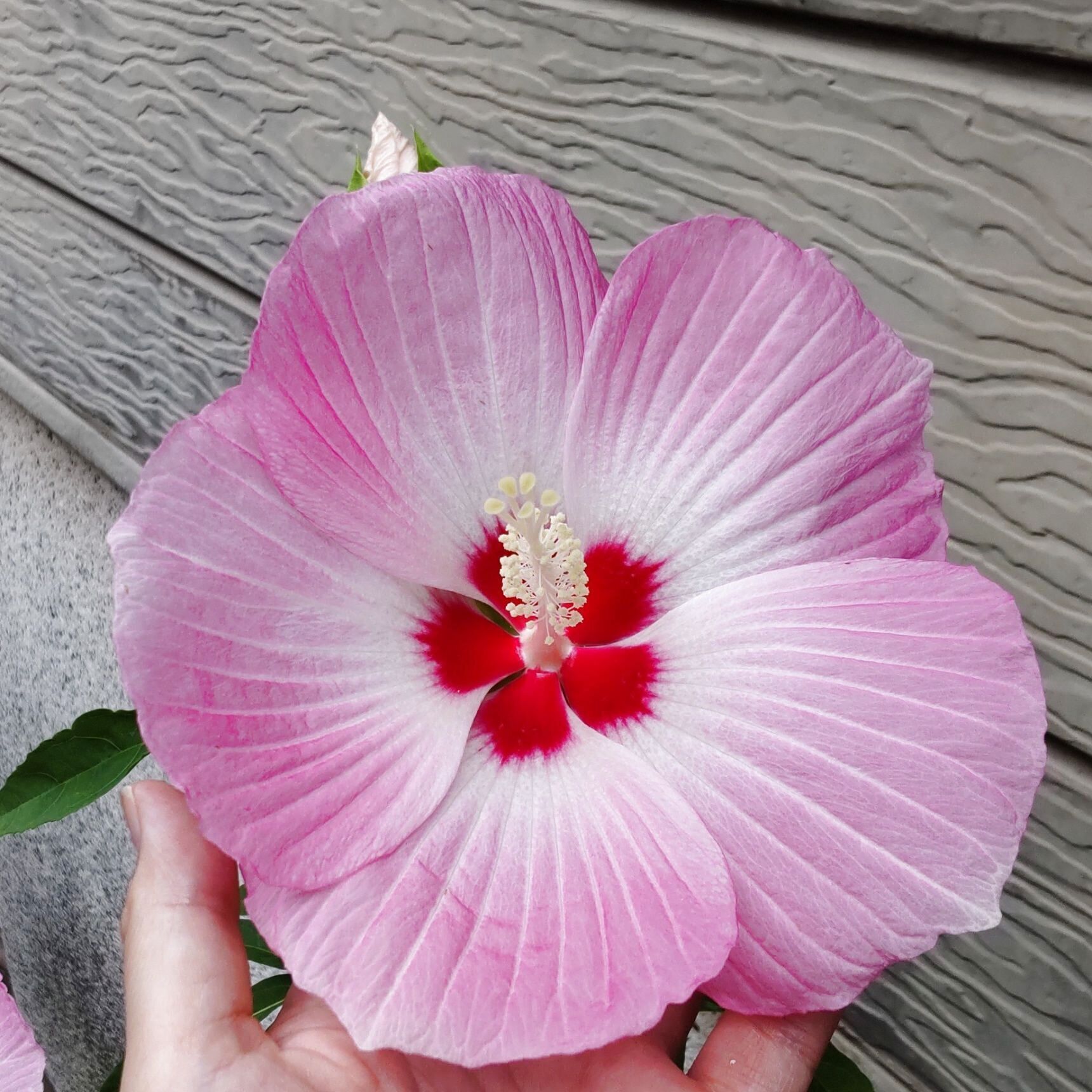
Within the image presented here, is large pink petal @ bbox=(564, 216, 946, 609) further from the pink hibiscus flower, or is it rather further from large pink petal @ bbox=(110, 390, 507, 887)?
large pink petal @ bbox=(110, 390, 507, 887)

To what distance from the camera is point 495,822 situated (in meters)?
0.38

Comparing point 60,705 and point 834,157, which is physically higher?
point 834,157

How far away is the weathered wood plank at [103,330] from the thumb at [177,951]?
0.72 meters

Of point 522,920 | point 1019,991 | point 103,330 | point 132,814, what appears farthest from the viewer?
point 103,330

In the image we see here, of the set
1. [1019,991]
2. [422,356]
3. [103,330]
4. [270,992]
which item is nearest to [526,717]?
[422,356]

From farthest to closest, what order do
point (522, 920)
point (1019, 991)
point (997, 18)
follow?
point (1019, 991), point (997, 18), point (522, 920)

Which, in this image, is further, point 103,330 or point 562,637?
point 103,330

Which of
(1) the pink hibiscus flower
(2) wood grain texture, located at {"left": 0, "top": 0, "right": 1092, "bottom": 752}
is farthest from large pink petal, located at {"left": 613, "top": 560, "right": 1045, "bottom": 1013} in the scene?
(2) wood grain texture, located at {"left": 0, "top": 0, "right": 1092, "bottom": 752}

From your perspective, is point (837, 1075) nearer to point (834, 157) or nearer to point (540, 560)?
point (540, 560)

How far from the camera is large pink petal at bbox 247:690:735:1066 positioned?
33cm

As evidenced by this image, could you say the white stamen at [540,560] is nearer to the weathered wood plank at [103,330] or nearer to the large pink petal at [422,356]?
the large pink petal at [422,356]

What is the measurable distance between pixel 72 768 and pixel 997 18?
1.99 ft

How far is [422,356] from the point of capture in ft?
1.32

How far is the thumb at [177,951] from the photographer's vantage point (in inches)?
16.6
